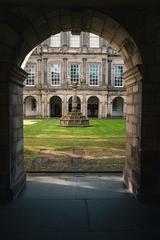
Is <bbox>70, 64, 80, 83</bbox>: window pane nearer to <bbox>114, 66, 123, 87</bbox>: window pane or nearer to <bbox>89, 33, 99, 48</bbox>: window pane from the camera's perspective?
<bbox>89, 33, 99, 48</bbox>: window pane

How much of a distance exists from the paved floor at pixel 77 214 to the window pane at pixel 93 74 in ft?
105

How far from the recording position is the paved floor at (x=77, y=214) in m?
3.57

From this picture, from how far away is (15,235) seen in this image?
351 centimetres

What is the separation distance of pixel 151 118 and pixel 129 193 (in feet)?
4.99

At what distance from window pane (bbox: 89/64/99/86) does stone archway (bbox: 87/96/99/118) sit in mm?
3048

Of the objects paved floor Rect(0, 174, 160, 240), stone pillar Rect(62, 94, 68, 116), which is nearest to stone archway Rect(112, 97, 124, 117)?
stone pillar Rect(62, 94, 68, 116)

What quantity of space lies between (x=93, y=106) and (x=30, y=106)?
9.02 m

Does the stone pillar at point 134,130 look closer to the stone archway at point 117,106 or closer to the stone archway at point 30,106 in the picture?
the stone archway at point 30,106

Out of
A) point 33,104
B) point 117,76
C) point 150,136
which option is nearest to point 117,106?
point 117,76

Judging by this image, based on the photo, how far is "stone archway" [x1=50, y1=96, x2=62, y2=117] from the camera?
1542 inches

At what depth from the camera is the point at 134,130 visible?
17.3 ft

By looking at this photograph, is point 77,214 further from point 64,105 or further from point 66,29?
point 64,105

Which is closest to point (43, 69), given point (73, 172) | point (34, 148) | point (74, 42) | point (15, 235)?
point (74, 42)

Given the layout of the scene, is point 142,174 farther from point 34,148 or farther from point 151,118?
point 34,148
